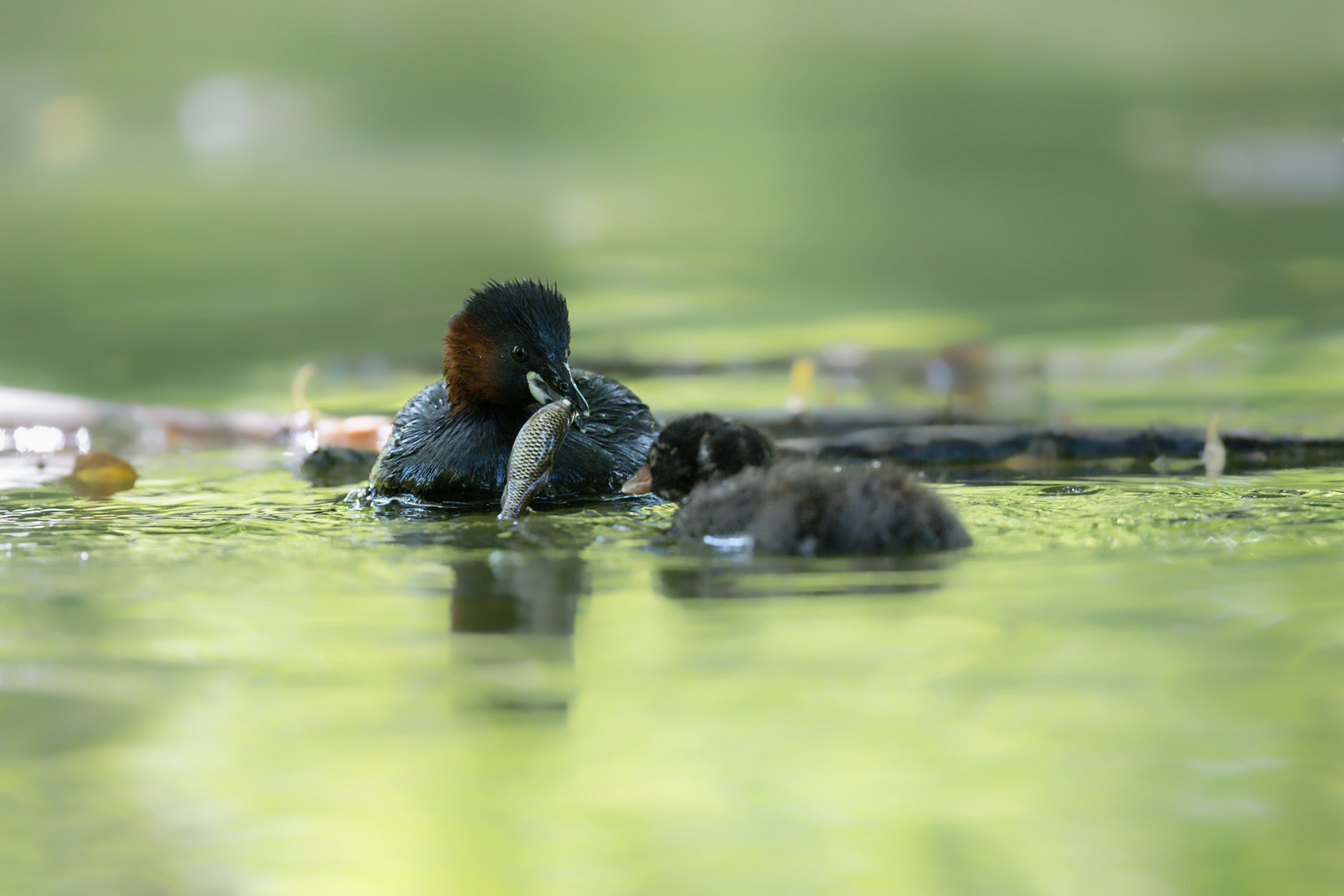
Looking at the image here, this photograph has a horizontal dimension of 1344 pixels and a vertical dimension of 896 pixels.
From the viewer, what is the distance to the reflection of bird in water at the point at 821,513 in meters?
4.04

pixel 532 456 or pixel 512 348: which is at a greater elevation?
pixel 512 348

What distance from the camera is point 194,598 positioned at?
12.4 ft

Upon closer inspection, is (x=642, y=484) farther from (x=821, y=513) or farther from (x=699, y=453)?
(x=821, y=513)

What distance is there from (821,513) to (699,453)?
955mm

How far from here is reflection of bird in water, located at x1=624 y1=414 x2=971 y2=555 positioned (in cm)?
404

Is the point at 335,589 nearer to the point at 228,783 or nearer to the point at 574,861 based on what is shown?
the point at 228,783

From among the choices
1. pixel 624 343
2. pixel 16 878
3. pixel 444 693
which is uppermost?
pixel 624 343

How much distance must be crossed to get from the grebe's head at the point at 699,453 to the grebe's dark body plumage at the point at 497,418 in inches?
19.3

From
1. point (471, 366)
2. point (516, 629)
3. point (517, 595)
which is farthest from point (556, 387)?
point (516, 629)

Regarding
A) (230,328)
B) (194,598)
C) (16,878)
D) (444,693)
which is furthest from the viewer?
(230,328)

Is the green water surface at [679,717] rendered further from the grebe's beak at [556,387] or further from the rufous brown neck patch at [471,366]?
the rufous brown neck patch at [471,366]

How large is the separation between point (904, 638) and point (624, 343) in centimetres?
661

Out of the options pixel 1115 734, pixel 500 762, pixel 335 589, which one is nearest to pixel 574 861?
pixel 500 762

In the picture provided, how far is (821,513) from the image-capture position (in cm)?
407
